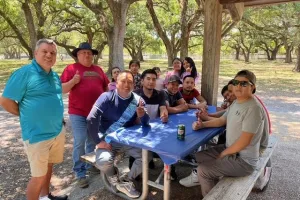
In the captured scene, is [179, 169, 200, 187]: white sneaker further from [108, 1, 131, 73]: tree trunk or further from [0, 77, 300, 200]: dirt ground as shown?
[108, 1, 131, 73]: tree trunk

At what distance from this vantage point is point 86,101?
3.43 metres

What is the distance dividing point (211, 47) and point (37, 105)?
3258mm

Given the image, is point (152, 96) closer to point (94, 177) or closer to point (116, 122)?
point (116, 122)

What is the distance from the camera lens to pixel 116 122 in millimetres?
3170

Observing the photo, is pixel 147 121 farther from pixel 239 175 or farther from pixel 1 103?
pixel 1 103

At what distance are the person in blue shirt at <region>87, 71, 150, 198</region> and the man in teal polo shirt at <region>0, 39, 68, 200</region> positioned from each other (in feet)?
1.51

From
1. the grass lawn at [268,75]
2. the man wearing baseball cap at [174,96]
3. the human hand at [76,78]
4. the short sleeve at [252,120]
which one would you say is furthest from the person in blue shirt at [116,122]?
the grass lawn at [268,75]

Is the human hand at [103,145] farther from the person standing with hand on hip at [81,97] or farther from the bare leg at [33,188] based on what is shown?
the bare leg at [33,188]

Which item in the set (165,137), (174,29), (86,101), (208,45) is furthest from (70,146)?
(174,29)

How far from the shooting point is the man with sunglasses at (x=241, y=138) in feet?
8.51

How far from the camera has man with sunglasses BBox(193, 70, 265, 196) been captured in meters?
2.60

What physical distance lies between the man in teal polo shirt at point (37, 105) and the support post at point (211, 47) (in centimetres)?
292

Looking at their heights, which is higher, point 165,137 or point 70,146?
point 165,137

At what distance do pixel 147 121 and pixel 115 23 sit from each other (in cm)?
509
